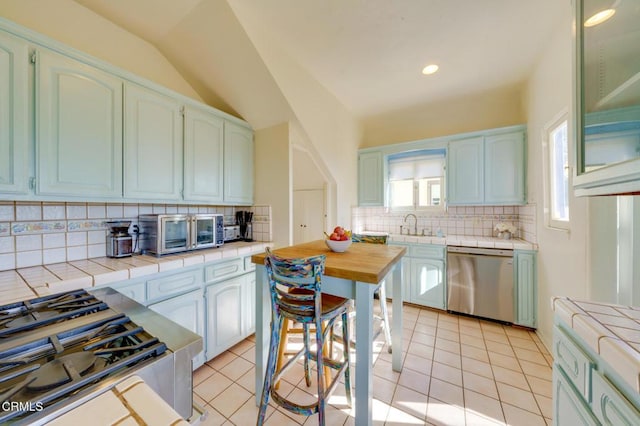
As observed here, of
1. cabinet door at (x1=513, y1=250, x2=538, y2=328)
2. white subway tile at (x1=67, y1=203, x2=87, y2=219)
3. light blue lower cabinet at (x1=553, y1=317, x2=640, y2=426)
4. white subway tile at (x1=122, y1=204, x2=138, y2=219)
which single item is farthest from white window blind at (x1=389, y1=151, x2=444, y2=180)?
white subway tile at (x1=67, y1=203, x2=87, y2=219)

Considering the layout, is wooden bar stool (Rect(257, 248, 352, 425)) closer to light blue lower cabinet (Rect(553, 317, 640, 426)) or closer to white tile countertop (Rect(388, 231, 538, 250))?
light blue lower cabinet (Rect(553, 317, 640, 426))

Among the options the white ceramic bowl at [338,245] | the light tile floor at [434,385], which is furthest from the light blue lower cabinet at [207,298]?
the white ceramic bowl at [338,245]

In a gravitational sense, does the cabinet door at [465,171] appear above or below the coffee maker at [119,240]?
above

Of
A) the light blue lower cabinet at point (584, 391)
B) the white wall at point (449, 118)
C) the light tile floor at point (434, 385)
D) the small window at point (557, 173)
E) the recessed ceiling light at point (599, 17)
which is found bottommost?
the light tile floor at point (434, 385)

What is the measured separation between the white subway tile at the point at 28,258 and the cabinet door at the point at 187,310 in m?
0.81

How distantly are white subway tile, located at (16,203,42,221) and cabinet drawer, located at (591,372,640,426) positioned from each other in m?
2.90

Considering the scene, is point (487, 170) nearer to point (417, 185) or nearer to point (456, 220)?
point (456, 220)

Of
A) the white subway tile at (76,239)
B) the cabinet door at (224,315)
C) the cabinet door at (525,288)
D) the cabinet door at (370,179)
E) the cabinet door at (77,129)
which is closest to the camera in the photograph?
the cabinet door at (77,129)

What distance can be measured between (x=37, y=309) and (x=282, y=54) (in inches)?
94.6

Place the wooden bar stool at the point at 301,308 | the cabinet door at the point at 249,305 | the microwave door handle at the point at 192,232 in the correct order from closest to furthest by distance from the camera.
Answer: the wooden bar stool at the point at 301,308
the microwave door handle at the point at 192,232
the cabinet door at the point at 249,305

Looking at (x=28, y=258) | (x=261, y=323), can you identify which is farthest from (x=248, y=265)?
(x=28, y=258)

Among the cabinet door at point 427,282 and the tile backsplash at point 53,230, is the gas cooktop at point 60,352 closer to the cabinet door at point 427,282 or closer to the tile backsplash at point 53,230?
the tile backsplash at point 53,230

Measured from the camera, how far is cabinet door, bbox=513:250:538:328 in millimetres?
2453

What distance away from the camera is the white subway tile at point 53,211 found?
164 cm
